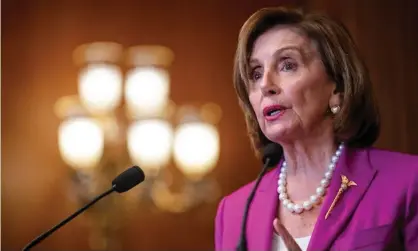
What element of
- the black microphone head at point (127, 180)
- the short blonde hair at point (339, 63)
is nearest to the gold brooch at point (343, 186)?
the short blonde hair at point (339, 63)

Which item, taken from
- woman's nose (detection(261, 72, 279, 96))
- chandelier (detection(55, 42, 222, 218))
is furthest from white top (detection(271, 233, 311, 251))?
chandelier (detection(55, 42, 222, 218))

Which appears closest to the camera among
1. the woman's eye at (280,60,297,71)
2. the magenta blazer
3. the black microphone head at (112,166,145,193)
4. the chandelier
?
the magenta blazer

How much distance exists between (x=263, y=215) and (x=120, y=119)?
228 cm

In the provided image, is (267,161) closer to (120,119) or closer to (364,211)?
(364,211)

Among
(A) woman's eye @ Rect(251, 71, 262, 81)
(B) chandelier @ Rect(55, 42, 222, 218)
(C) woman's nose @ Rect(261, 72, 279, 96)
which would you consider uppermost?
(A) woman's eye @ Rect(251, 71, 262, 81)

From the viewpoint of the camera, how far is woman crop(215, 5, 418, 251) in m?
1.45

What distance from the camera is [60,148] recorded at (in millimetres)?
3689

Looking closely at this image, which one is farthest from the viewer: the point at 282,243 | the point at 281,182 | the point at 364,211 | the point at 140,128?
the point at 140,128

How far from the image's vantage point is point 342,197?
145 cm

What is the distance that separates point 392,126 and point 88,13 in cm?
178

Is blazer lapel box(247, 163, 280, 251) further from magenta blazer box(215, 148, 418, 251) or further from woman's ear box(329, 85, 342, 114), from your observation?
woman's ear box(329, 85, 342, 114)

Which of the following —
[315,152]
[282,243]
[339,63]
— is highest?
[339,63]

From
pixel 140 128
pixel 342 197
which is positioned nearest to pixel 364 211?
pixel 342 197

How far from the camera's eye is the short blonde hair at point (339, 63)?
155cm
